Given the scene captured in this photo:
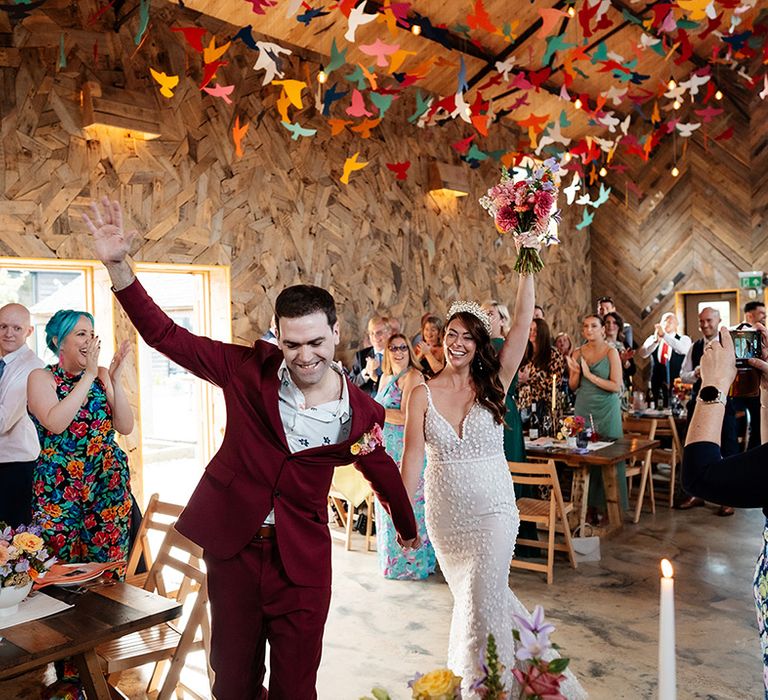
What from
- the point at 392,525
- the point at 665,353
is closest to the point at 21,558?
the point at 392,525

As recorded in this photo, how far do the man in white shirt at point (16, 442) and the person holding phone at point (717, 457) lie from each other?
332 cm

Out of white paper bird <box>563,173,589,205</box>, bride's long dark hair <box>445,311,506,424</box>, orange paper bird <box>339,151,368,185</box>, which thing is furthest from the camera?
white paper bird <box>563,173,589,205</box>

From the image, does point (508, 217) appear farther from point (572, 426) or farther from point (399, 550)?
point (572, 426)

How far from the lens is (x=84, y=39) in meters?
5.93

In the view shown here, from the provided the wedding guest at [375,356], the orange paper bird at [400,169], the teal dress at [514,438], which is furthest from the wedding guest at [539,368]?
the orange paper bird at [400,169]

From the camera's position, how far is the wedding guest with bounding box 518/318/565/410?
616 centimetres

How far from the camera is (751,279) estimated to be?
10.5 meters

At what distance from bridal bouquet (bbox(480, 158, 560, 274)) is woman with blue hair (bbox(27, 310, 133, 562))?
6.54ft

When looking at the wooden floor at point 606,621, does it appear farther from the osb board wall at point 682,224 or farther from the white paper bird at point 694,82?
the osb board wall at point 682,224

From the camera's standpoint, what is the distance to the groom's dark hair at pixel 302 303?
2215mm

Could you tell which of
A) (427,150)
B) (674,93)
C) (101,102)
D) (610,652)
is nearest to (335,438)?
(610,652)

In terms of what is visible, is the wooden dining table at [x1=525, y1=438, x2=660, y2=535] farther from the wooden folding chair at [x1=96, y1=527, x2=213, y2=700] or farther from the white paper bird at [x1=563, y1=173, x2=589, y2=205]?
the wooden folding chair at [x1=96, y1=527, x2=213, y2=700]

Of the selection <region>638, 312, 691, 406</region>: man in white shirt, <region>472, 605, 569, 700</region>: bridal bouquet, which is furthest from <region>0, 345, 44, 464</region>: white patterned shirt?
<region>638, 312, 691, 406</region>: man in white shirt

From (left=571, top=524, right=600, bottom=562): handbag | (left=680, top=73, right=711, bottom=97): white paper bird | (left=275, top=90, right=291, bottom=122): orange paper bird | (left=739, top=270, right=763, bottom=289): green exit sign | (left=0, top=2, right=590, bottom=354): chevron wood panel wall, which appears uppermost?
(left=680, top=73, right=711, bottom=97): white paper bird
